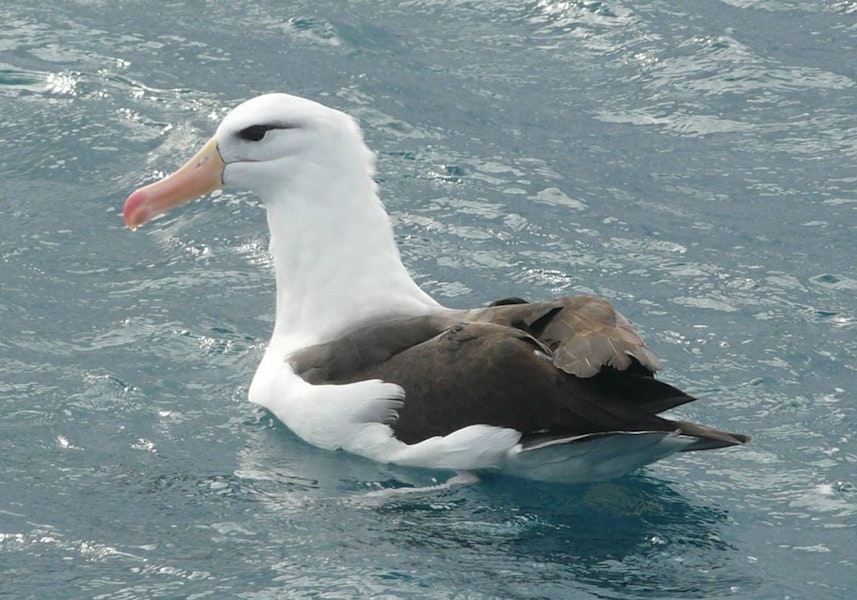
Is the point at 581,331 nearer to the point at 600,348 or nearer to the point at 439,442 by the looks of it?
the point at 600,348

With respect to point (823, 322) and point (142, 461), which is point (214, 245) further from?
point (823, 322)

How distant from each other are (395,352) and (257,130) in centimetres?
168

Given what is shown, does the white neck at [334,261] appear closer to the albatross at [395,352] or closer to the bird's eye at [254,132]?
the albatross at [395,352]

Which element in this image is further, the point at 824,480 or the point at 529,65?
the point at 529,65

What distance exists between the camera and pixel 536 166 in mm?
13203

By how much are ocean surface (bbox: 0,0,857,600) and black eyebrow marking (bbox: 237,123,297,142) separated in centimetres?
146

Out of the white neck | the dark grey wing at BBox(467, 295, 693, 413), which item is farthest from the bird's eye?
the dark grey wing at BBox(467, 295, 693, 413)

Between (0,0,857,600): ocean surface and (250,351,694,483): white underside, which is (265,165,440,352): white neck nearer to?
(250,351,694,483): white underside

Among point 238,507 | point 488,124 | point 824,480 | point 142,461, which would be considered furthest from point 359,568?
point 488,124

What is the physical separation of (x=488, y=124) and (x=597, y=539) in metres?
6.13

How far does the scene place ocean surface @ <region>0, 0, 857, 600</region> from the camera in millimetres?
8117

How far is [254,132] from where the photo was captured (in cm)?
982

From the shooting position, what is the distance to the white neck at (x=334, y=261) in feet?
31.6

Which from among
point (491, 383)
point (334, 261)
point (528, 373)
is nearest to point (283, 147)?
point (334, 261)
